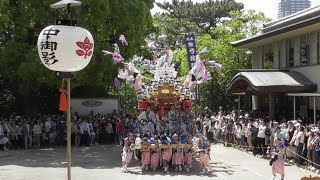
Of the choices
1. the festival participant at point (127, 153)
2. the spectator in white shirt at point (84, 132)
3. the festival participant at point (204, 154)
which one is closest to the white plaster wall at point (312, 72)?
the festival participant at point (204, 154)

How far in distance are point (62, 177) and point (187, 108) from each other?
6.28 metres

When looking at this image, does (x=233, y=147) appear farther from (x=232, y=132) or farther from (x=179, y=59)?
(x=179, y=59)

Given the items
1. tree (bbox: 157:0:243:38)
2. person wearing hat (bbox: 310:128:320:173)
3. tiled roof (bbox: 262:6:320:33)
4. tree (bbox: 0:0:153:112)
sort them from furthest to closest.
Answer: tree (bbox: 157:0:243:38) < tiled roof (bbox: 262:6:320:33) < tree (bbox: 0:0:153:112) < person wearing hat (bbox: 310:128:320:173)

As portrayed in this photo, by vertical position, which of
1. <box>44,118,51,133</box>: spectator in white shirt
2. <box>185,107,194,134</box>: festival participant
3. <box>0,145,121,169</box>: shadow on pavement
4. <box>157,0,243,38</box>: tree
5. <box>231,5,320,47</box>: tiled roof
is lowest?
<box>0,145,121,169</box>: shadow on pavement

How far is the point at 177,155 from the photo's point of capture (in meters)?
17.1

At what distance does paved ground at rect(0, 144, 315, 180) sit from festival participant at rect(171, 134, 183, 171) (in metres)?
0.48

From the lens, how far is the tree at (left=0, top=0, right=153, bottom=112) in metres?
23.4

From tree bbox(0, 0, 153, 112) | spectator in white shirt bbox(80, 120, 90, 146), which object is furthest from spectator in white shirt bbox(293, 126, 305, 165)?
spectator in white shirt bbox(80, 120, 90, 146)

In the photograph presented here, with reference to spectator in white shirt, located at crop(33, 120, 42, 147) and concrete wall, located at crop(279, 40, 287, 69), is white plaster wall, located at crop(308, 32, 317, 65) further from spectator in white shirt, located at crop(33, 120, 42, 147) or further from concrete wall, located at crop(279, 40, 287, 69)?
spectator in white shirt, located at crop(33, 120, 42, 147)

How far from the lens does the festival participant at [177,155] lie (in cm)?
1706

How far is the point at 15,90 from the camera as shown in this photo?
2822cm

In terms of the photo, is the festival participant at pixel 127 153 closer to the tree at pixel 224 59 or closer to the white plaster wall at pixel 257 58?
the white plaster wall at pixel 257 58

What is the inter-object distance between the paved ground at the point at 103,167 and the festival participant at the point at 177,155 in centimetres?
48

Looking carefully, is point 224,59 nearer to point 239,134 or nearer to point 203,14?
point 203,14
